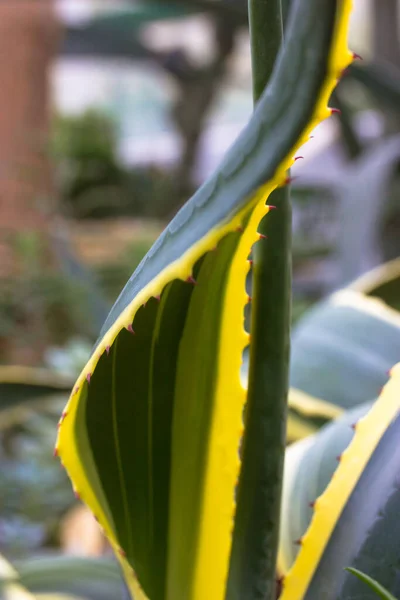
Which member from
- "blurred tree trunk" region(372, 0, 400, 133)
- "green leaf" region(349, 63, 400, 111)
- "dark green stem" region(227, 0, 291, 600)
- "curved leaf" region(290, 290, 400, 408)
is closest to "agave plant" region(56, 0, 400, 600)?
"dark green stem" region(227, 0, 291, 600)

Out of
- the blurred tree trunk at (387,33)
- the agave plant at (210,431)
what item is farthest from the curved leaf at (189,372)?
the blurred tree trunk at (387,33)

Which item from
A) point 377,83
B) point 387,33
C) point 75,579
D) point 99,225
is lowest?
point 99,225

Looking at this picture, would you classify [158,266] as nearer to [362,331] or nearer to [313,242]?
[362,331]

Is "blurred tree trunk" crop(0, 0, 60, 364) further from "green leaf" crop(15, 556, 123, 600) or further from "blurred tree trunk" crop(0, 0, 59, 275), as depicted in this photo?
"green leaf" crop(15, 556, 123, 600)

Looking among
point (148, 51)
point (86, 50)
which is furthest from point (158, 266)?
point (86, 50)

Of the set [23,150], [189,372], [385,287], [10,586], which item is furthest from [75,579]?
[23,150]

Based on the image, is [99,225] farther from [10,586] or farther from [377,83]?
[10,586]
